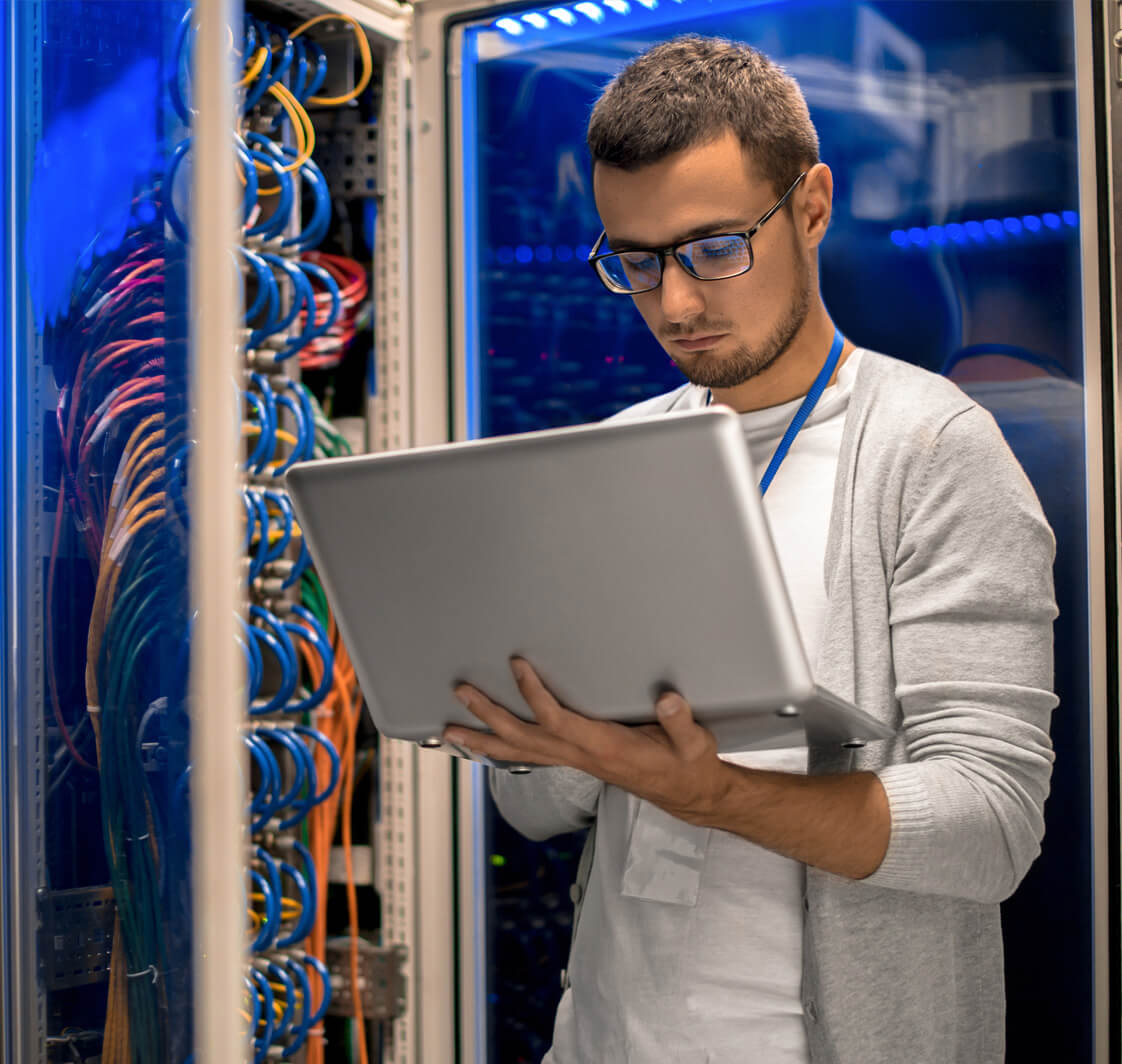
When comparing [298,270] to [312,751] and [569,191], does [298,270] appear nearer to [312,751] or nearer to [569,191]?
[569,191]

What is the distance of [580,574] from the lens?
1000 millimetres

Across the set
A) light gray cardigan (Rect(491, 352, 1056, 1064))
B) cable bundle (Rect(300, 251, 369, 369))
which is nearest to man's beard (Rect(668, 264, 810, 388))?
light gray cardigan (Rect(491, 352, 1056, 1064))

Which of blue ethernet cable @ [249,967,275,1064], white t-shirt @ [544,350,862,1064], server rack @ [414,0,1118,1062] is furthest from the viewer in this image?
blue ethernet cable @ [249,967,275,1064]

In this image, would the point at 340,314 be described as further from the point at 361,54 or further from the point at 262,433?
the point at 361,54

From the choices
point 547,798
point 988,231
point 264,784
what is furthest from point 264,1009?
point 988,231

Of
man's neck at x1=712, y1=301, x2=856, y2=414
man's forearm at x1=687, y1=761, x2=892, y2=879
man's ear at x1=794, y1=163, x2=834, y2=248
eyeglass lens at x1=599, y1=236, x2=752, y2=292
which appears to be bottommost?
man's forearm at x1=687, y1=761, x2=892, y2=879

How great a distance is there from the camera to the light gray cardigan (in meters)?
1.21

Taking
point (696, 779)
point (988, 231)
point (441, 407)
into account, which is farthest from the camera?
point (441, 407)

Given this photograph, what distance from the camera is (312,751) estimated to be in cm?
231

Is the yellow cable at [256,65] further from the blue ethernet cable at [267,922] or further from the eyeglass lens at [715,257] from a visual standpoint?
the blue ethernet cable at [267,922]

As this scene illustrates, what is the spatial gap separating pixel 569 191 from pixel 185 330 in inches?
58.4

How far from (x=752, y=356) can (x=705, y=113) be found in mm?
256

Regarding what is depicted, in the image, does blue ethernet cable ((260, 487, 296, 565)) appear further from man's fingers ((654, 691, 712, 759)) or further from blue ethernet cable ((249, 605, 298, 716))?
man's fingers ((654, 691, 712, 759))

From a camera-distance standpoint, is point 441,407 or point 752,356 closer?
point 752,356
